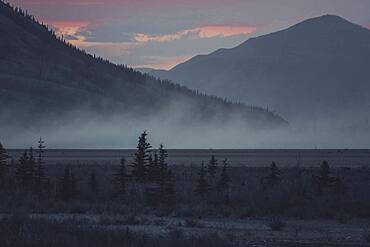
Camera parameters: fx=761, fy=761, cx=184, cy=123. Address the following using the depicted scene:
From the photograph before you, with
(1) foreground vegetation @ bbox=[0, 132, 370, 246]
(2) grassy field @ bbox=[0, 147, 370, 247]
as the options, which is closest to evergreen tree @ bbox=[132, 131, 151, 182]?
(1) foreground vegetation @ bbox=[0, 132, 370, 246]

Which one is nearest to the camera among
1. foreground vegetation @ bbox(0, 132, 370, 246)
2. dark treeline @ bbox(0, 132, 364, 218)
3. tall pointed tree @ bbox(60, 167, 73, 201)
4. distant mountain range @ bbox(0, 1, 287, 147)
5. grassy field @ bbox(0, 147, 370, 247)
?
grassy field @ bbox(0, 147, 370, 247)

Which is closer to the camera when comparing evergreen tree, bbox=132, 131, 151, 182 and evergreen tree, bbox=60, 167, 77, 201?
evergreen tree, bbox=60, 167, 77, 201

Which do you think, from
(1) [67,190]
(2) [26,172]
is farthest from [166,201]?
(2) [26,172]

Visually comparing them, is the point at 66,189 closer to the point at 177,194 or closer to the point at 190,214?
the point at 177,194

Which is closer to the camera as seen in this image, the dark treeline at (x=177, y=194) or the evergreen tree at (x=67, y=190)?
the dark treeline at (x=177, y=194)

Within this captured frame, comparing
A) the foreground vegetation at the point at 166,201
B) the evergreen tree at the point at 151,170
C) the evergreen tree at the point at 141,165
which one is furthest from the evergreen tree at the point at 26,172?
the evergreen tree at the point at 151,170

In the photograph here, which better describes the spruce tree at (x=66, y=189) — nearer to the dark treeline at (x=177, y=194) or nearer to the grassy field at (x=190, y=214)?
the dark treeline at (x=177, y=194)

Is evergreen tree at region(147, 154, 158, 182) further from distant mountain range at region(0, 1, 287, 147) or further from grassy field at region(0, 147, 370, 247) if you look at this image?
distant mountain range at region(0, 1, 287, 147)

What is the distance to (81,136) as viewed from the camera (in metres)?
165

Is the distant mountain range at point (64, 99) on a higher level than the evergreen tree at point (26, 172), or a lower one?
higher

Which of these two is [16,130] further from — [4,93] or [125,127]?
[125,127]

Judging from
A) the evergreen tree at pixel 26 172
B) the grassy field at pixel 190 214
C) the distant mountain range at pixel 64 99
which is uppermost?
the distant mountain range at pixel 64 99

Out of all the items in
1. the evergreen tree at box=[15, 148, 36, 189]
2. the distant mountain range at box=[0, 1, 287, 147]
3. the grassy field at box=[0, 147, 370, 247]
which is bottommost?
the grassy field at box=[0, 147, 370, 247]

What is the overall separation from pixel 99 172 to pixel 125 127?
126067 mm
